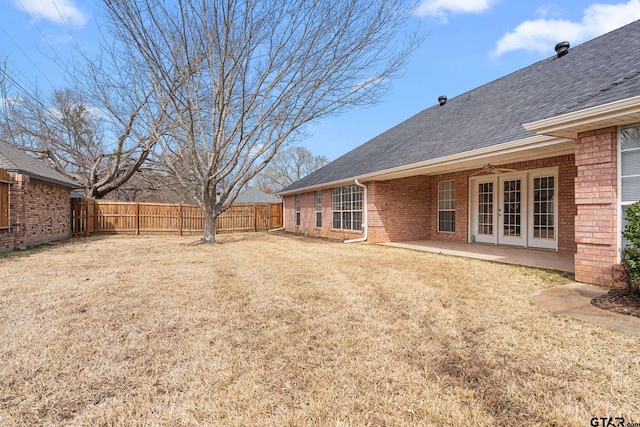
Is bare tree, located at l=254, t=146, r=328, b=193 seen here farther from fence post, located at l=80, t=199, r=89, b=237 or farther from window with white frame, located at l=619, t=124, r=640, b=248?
window with white frame, located at l=619, t=124, r=640, b=248

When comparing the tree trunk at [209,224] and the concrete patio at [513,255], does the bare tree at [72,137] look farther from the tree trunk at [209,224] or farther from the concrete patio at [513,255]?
the concrete patio at [513,255]

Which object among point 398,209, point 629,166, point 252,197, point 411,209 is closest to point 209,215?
point 398,209

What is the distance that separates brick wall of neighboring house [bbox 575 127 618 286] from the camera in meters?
4.41

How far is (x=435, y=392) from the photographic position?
2.08 m

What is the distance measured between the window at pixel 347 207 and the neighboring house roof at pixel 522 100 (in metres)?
0.62

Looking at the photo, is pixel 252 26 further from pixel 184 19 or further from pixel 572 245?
pixel 572 245

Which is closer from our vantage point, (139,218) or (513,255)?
(513,255)

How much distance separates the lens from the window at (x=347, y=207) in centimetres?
1152

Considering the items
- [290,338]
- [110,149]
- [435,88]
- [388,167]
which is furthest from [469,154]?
[110,149]

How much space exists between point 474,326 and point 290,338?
1.83 meters

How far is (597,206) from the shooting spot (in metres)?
4.56

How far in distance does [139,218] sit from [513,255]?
15662 millimetres

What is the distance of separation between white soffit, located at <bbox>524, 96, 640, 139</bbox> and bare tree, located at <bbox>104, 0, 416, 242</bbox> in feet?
20.5

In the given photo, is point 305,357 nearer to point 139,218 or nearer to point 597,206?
point 597,206
